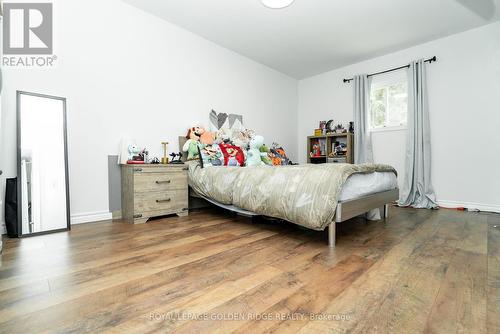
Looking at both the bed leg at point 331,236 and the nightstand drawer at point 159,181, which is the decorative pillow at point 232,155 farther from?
the bed leg at point 331,236

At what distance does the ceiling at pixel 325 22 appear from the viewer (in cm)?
267

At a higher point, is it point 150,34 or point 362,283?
point 150,34

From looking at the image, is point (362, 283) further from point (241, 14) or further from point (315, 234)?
point (241, 14)

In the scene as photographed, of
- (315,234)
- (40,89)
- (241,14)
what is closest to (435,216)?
(315,234)

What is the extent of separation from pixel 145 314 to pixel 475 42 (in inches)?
182

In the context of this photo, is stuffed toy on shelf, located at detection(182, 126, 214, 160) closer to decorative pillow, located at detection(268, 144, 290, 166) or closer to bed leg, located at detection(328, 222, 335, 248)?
decorative pillow, located at detection(268, 144, 290, 166)

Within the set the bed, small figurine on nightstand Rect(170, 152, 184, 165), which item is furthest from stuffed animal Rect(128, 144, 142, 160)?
the bed

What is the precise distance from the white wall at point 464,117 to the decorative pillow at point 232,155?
8.25 ft

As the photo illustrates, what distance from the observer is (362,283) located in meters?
1.17

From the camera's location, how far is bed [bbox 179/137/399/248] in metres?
1.65

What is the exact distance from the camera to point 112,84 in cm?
259

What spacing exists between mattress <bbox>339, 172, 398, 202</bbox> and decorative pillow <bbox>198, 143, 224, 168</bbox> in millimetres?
1618

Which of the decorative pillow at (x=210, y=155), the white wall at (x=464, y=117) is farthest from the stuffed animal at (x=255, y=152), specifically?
the white wall at (x=464, y=117)

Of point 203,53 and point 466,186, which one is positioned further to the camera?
point 203,53
